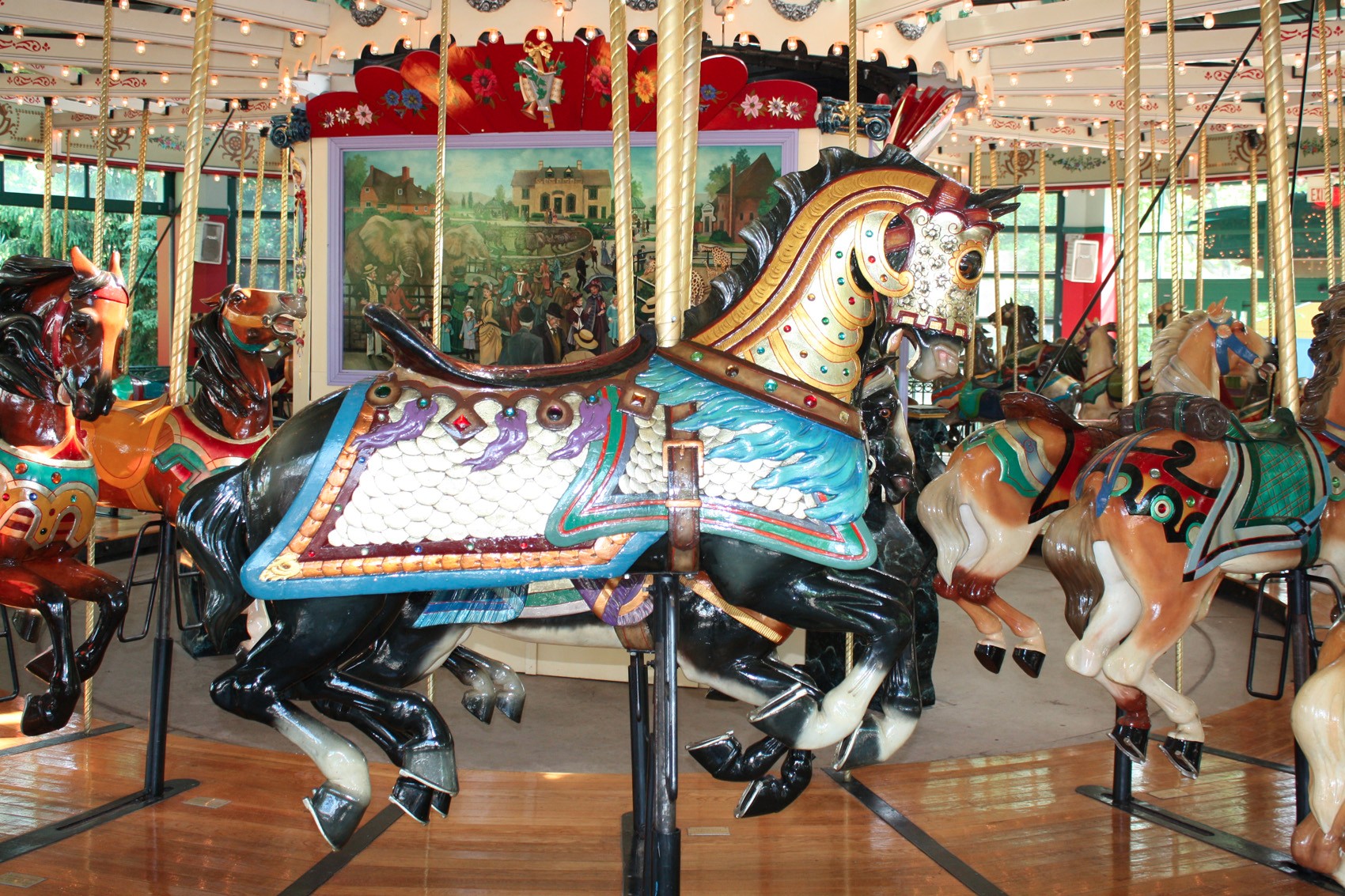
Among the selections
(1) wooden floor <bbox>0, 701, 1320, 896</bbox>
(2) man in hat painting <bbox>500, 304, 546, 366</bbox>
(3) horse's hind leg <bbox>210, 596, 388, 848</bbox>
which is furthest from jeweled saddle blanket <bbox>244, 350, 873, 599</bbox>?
(2) man in hat painting <bbox>500, 304, 546, 366</bbox>

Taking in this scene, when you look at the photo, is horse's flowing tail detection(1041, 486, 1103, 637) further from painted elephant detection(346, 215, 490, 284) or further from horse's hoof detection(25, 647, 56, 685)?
painted elephant detection(346, 215, 490, 284)

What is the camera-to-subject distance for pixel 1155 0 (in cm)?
655

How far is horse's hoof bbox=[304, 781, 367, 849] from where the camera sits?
2.03 m

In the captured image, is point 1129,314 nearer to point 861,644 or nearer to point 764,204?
point 861,644

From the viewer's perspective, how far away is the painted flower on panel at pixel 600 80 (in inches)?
233

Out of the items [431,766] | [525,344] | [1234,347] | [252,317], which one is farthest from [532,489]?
[525,344]

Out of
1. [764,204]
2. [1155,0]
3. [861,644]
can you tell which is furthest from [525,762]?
[1155,0]

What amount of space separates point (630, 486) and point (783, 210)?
0.64 meters

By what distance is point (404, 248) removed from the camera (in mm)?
6789

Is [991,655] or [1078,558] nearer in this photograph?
[1078,558]

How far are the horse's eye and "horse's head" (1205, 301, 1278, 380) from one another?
8.30 ft

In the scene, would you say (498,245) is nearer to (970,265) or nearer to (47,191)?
(47,191)

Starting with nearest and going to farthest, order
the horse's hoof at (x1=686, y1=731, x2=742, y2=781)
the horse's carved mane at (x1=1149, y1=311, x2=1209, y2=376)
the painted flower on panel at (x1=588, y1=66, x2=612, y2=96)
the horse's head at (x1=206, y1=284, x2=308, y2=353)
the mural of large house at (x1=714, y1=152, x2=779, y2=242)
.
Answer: the horse's hoof at (x1=686, y1=731, x2=742, y2=781) < the horse's carved mane at (x1=1149, y1=311, x2=1209, y2=376) < the horse's head at (x1=206, y1=284, x2=308, y2=353) < the painted flower on panel at (x1=588, y1=66, x2=612, y2=96) < the mural of large house at (x1=714, y1=152, x2=779, y2=242)

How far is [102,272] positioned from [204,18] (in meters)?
1.19
